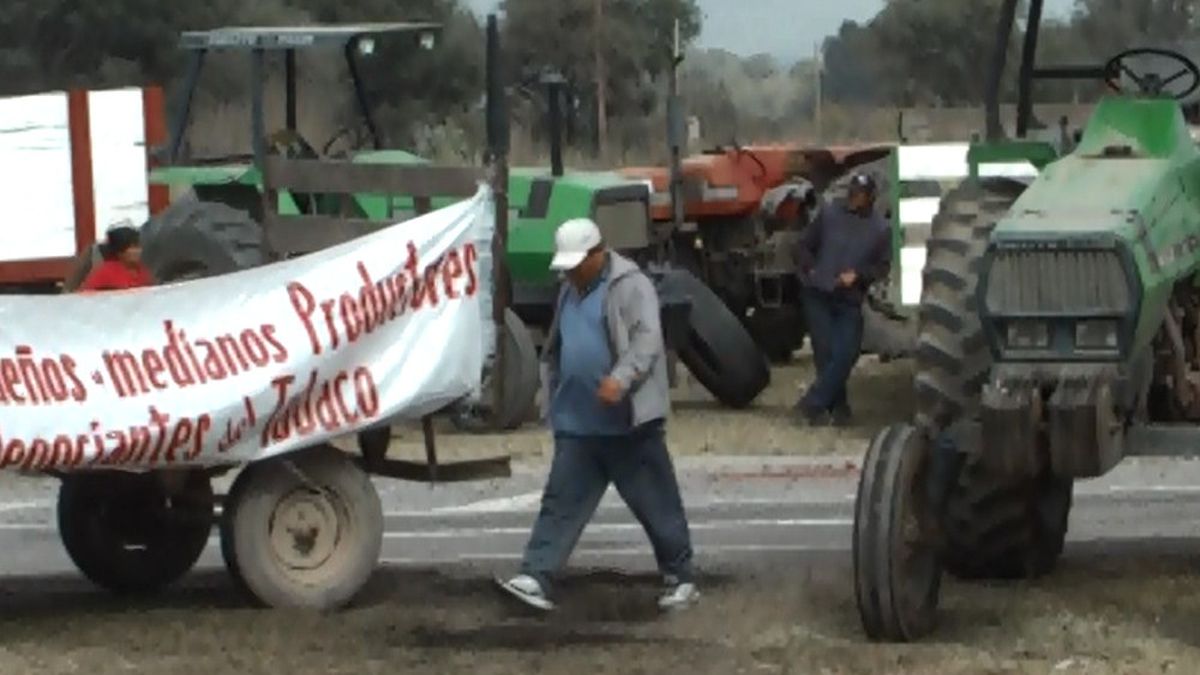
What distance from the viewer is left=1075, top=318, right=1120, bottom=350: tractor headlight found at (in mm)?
11531

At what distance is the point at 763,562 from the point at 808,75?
159 feet

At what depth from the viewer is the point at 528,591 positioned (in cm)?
1282

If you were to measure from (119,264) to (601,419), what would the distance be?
9.26 ft

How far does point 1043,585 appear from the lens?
13.4 meters

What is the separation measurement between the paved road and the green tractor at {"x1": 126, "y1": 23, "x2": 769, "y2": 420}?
1794 millimetres

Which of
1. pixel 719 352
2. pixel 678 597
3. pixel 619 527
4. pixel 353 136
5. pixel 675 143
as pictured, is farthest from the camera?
pixel 675 143

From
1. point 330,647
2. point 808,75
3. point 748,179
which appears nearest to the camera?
point 330,647

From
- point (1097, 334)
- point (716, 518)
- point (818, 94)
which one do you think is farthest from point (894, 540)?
point (818, 94)

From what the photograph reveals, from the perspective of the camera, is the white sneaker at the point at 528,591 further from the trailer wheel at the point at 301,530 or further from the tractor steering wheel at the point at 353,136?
the tractor steering wheel at the point at 353,136

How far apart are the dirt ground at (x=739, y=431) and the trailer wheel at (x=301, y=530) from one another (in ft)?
21.7

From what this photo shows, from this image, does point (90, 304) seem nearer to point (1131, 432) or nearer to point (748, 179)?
point (1131, 432)

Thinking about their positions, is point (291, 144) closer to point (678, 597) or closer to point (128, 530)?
point (128, 530)

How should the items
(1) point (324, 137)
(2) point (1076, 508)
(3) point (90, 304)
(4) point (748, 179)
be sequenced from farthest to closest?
(4) point (748, 179) < (1) point (324, 137) < (2) point (1076, 508) < (3) point (90, 304)

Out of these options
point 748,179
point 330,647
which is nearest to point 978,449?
point 330,647
